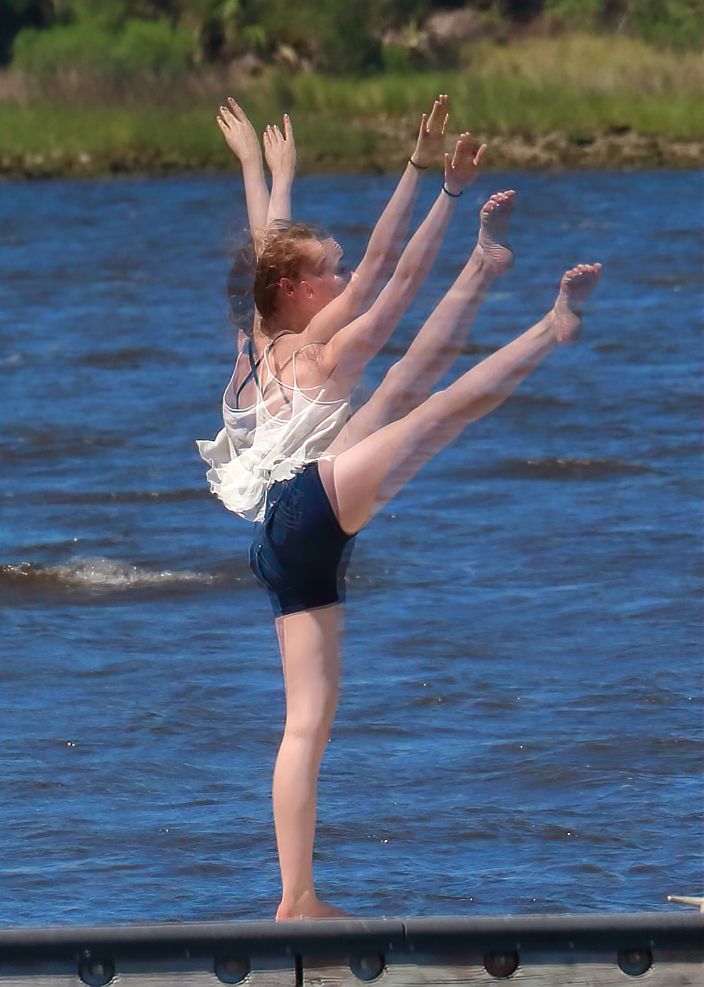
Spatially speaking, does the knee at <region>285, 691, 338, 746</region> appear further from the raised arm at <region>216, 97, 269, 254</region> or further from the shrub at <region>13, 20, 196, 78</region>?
the shrub at <region>13, 20, 196, 78</region>

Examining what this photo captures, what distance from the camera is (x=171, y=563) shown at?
399 inches

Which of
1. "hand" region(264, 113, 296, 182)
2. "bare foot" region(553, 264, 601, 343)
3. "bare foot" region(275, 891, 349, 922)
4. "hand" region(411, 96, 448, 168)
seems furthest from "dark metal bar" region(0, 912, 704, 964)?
"hand" region(264, 113, 296, 182)

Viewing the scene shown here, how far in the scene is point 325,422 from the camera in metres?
4.61

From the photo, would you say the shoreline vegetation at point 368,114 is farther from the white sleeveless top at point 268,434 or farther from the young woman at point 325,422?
the young woman at point 325,422

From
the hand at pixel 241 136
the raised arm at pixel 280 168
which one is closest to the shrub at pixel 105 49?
the hand at pixel 241 136

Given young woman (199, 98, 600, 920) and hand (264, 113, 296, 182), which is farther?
hand (264, 113, 296, 182)

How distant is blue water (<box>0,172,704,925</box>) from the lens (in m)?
5.73

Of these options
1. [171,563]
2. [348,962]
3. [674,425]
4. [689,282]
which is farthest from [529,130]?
[348,962]

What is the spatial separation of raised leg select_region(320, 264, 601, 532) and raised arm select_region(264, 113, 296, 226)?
0.74 m

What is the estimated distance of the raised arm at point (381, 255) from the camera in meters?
4.57

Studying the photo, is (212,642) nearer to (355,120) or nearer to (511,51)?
(355,120)

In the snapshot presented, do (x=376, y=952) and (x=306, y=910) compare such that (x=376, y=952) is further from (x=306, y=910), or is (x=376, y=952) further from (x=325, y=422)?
(x=325, y=422)

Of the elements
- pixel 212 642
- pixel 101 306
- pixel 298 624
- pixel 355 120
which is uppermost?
pixel 298 624

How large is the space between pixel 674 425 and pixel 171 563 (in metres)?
4.91
